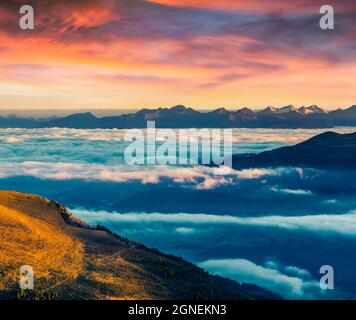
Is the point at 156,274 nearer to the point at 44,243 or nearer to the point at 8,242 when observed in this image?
the point at 44,243

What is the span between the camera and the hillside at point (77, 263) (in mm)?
61562

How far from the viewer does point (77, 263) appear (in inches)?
2864

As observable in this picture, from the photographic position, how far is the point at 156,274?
277 ft

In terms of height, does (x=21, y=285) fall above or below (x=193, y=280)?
above

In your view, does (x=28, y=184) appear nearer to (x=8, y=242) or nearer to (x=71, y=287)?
(x=8, y=242)

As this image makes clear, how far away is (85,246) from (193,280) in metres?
20.7

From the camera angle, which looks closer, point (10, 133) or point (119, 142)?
point (10, 133)

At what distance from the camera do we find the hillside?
202 feet

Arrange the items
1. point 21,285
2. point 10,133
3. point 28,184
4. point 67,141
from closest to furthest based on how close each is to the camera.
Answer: point 21,285 < point 10,133 < point 67,141 < point 28,184

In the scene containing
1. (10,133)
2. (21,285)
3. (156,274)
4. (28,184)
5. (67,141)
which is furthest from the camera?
(28,184)
